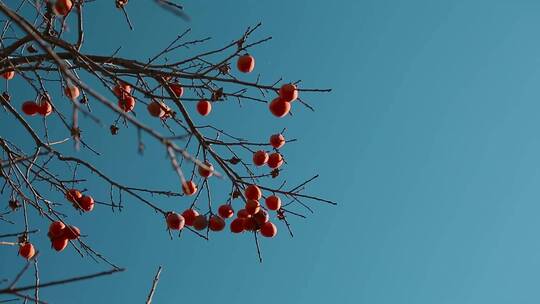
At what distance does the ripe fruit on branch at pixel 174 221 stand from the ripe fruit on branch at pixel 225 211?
0.31 m

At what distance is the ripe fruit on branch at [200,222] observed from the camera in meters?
3.01

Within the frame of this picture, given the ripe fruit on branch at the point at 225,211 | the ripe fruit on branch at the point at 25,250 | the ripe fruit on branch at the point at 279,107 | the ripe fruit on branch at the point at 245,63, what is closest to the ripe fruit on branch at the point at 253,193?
the ripe fruit on branch at the point at 225,211

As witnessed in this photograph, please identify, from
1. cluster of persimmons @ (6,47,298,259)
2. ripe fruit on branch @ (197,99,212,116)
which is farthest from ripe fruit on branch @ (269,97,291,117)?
ripe fruit on branch @ (197,99,212,116)

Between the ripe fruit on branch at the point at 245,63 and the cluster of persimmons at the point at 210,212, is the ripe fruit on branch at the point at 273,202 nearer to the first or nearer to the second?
the cluster of persimmons at the point at 210,212

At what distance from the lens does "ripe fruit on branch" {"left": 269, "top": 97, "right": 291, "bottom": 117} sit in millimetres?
3053

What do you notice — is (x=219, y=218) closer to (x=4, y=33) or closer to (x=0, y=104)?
(x=0, y=104)

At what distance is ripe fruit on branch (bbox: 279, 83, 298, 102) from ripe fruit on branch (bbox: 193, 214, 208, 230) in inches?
35.0

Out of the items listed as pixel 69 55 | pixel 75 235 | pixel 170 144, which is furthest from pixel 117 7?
pixel 170 144

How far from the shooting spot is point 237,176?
122 inches

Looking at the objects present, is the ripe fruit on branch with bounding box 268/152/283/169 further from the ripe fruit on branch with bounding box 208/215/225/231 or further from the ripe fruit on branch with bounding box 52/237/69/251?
the ripe fruit on branch with bounding box 52/237/69/251

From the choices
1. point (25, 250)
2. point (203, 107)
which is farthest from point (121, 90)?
point (25, 250)

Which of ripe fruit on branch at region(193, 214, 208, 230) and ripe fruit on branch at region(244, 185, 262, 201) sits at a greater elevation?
ripe fruit on branch at region(244, 185, 262, 201)

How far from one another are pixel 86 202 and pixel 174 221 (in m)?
0.60

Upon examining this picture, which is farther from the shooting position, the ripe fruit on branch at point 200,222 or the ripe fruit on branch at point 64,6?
the ripe fruit on branch at point 200,222
